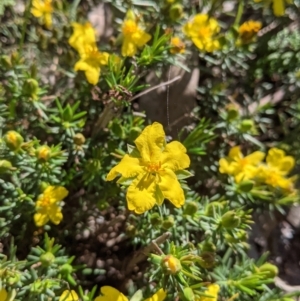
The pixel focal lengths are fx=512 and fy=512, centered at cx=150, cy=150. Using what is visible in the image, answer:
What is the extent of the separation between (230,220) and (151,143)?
481mm

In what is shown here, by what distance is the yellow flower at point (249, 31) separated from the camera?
232cm

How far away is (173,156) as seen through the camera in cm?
166

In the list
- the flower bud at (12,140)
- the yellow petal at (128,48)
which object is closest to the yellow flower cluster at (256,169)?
the yellow petal at (128,48)

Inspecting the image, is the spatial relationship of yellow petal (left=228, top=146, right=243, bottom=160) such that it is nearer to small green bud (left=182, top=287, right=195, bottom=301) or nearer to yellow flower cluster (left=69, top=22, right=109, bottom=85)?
yellow flower cluster (left=69, top=22, right=109, bottom=85)

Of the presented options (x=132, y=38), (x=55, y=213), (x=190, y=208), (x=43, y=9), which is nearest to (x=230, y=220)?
(x=190, y=208)

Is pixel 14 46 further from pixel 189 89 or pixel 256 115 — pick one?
pixel 256 115

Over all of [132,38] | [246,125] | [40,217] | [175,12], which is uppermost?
[175,12]

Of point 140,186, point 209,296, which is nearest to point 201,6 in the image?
point 140,186

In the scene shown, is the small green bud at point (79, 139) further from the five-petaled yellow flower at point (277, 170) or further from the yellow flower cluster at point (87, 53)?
the five-petaled yellow flower at point (277, 170)

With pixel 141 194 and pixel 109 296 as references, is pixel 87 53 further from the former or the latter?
pixel 109 296

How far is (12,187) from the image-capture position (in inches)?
76.7

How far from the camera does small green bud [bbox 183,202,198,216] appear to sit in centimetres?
198

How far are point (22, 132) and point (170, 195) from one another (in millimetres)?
799

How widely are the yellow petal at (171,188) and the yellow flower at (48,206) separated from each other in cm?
53
